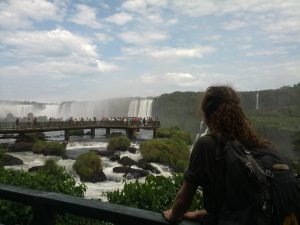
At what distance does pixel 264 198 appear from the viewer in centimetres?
209

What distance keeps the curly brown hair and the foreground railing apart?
568 mm

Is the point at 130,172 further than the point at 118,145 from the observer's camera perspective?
No

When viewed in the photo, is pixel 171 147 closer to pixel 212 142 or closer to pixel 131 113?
pixel 212 142

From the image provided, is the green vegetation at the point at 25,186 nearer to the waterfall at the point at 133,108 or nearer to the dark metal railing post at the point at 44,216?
the dark metal railing post at the point at 44,216

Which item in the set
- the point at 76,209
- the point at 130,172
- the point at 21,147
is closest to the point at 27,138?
the point at 21,147

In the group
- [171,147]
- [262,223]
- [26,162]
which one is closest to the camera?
[262,223]

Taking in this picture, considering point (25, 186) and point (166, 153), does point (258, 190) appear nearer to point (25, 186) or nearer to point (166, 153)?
point (25, 186)

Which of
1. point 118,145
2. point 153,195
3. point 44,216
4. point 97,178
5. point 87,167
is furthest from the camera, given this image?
point 118,145

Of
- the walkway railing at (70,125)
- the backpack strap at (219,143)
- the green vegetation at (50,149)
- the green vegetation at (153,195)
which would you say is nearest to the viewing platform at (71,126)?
the walkway railing at (70,125)

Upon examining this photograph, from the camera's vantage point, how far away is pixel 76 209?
2.50 meters

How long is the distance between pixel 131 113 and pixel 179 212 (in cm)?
7979

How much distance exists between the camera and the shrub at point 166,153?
2993 cm

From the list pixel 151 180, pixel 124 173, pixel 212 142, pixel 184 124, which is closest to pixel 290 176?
pixel 212 142

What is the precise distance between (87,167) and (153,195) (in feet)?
63.9
